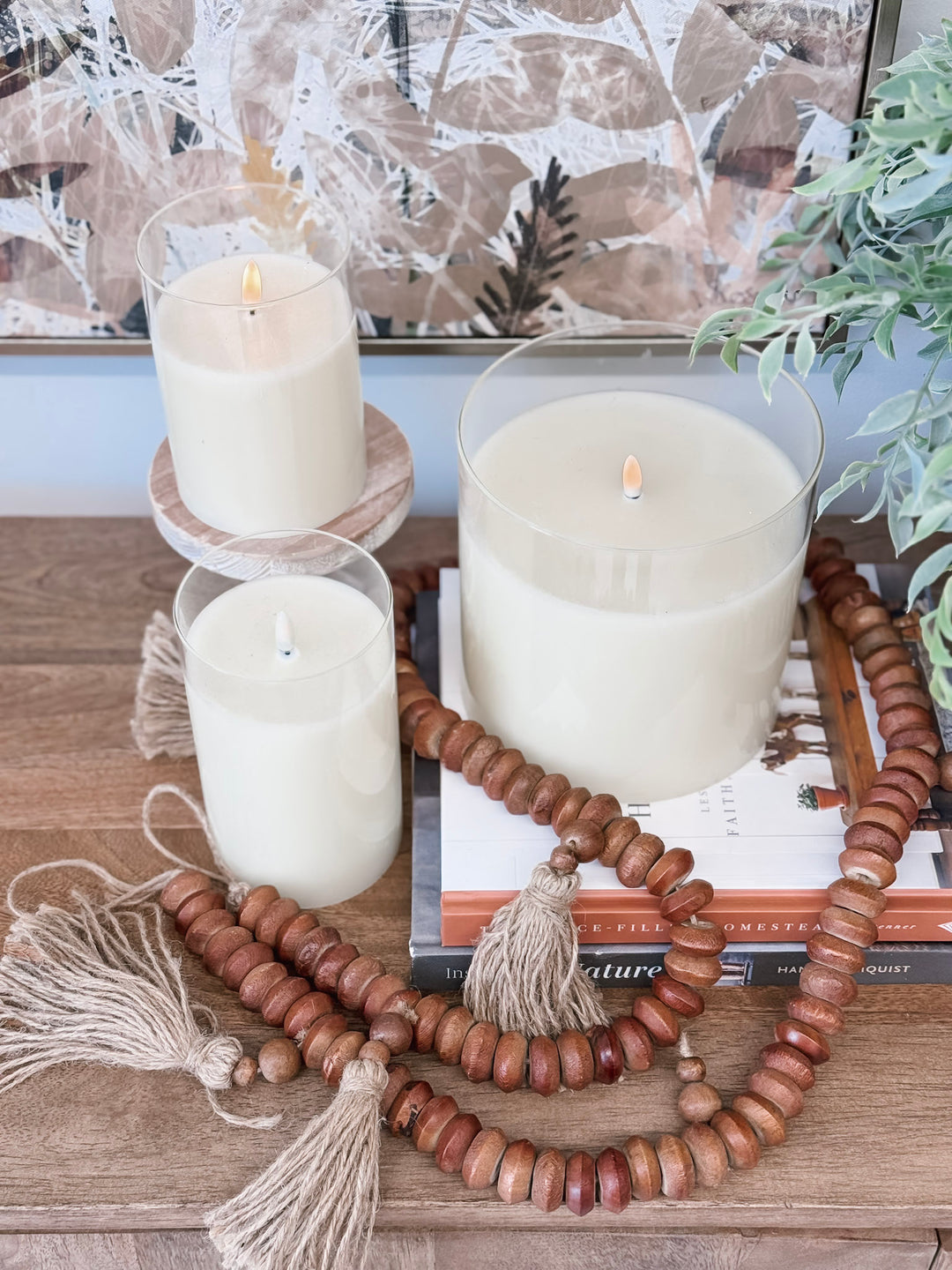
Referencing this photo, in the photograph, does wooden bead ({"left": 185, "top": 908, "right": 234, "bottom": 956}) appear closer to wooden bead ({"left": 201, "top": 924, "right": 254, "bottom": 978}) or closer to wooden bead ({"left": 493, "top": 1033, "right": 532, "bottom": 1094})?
wooden bead ({"left": 201, "top": 924, "right": 254, "bottom": 978})

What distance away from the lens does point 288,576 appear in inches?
26.2

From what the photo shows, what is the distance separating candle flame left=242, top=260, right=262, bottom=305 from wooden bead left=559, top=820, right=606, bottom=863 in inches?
12.6

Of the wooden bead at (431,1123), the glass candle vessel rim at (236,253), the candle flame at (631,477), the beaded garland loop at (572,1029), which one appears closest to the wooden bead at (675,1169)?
the beaded garland loop at (572,1029)

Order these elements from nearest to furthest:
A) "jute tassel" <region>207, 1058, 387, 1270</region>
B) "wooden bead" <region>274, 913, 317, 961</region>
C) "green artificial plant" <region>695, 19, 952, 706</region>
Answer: "green artificial plant" <region>695, 19, 952, 706</region>, "jute tassel" <region>207, 1058, 387, 1270</region>, "wooden bead" <region>274, 913, 317, 961</region>

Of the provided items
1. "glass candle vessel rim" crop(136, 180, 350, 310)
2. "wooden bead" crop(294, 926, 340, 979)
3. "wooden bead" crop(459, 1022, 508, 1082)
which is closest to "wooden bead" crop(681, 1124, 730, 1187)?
"wooden bead" crop(459, 1022, 508, 1082)

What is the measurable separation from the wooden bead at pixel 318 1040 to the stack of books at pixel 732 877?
6 cm

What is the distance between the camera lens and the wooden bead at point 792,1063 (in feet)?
2.02

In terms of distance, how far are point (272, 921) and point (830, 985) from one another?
0.30 m

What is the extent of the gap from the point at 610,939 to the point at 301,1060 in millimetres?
177

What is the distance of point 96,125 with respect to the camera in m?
0.71

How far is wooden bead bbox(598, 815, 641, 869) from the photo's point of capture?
0.65 metres

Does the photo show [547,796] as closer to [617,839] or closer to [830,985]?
[617,839]

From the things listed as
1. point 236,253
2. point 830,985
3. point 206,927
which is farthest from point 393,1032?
point 236,253

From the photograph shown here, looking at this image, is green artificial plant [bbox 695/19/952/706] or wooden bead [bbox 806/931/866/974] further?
wooden bead [bbox 806/931/866/974]
